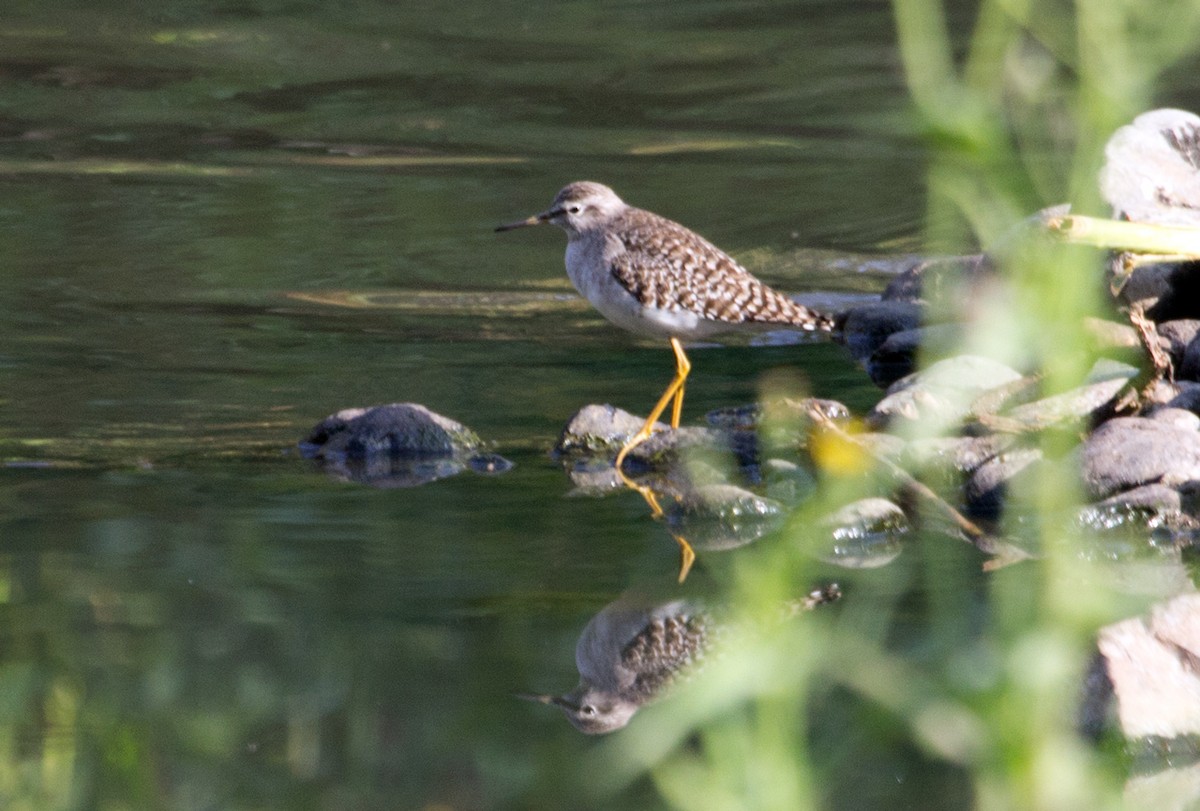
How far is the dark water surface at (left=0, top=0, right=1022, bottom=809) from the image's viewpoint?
4.61 m

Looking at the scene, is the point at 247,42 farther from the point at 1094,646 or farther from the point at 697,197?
the point at 1094,646

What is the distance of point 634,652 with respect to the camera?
16.5ft

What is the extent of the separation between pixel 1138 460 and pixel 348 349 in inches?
149

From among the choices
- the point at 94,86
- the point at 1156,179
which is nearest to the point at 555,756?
the point at 1156,179

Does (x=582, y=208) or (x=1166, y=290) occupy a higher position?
(x=582, y=208)

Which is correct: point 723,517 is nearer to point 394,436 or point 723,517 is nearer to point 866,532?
point 866,532

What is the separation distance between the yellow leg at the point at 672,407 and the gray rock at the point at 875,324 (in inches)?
48.4

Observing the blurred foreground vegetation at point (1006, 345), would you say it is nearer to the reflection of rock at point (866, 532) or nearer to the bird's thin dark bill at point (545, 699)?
the bird's thin dark bill at point (545, 699)

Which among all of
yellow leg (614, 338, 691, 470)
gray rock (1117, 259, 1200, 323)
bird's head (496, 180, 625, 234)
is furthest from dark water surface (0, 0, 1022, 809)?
gray rock (1117, 259, 1200, 323)

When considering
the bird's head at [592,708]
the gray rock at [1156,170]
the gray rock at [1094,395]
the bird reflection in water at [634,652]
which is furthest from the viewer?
the gray rock at [1156,170]

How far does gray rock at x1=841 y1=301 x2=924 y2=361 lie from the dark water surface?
0.12 meters

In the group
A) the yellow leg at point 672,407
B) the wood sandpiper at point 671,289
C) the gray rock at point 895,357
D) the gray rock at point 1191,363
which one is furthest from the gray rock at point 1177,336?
the yellow leg at point 672,407

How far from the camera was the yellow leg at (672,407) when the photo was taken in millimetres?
7004

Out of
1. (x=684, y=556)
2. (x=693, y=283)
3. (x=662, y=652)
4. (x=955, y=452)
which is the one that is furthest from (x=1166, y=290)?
(x=662, y=652)
